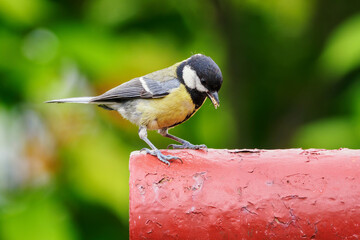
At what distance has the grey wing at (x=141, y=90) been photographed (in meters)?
Result: 2.07

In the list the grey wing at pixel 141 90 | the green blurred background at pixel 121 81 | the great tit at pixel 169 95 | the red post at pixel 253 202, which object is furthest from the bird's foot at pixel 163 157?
the green blurred background at pixel 121 81

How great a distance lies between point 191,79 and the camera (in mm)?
2037

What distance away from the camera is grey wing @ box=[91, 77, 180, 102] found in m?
2.07

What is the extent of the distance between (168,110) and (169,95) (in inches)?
2.5

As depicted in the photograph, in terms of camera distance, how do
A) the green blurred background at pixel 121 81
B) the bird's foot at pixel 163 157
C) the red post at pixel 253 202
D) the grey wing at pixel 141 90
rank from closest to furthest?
the red post at pixel 253 202
the bird's foot at pixel 163 157
the grey wing at pixel 141 90
the green blurred background at pixel 121 81

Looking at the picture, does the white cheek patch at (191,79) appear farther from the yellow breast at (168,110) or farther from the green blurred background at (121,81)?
the green blurred background at (121,81)

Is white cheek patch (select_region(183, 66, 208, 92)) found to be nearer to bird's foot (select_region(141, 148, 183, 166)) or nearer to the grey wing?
the grey wing

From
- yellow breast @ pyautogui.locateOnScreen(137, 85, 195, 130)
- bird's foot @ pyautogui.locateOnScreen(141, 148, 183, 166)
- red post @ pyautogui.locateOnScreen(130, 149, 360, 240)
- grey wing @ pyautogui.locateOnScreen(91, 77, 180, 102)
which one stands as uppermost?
grey wing @ pyautogui.locateOnScreen(91, 77, 180, 102)

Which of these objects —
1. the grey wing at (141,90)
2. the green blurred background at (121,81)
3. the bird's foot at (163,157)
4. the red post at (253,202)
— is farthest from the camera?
the green blurred background at (121,81)

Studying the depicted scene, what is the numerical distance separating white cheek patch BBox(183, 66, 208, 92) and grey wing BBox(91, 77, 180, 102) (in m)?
0.05

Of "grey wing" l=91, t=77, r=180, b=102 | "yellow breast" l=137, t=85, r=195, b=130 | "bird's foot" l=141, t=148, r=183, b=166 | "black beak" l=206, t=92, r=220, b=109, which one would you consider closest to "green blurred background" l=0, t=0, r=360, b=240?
"grey wing" l=91, t=77, r=180, b=102

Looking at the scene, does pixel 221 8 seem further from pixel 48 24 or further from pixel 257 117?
pixel 48 24

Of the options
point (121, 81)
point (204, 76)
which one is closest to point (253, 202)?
point (204, 76)

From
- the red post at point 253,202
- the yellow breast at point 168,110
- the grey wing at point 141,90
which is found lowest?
the red post at point 253,202
